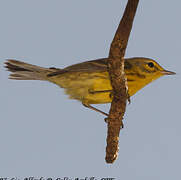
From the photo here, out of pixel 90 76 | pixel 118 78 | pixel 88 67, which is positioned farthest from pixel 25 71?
pixel 118 78

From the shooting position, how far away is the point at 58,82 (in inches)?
350

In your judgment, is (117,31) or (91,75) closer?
(117,31)

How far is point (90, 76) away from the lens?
831 cm

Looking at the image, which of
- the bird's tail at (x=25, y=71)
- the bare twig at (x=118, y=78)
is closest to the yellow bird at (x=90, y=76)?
the bird's tail at (x=25, y=71)

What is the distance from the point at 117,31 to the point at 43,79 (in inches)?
165

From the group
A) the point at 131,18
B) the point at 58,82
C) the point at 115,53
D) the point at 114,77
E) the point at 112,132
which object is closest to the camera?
the point at 131,18

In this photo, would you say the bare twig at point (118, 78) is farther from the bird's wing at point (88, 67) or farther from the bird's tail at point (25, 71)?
the bird's tail at point (25, 71)

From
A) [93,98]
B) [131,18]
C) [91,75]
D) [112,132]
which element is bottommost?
[112,132]

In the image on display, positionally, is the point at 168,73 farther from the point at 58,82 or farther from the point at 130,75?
the point at 58,82

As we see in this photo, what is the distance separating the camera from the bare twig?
5148 mm

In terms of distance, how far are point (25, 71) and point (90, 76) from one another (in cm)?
190

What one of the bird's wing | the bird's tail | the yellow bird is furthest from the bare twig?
the bird's tail

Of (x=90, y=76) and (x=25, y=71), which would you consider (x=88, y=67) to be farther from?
(x=25, y=71)

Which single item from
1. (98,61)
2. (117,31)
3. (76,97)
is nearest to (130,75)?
(98,61)
